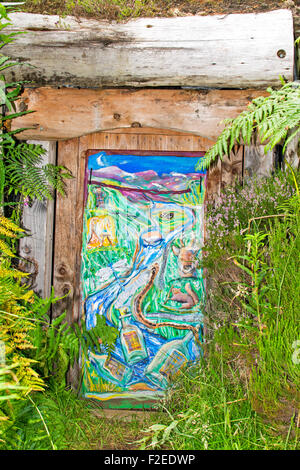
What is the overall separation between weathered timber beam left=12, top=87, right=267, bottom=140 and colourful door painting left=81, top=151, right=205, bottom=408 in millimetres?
307

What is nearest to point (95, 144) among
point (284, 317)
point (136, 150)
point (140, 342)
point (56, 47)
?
point (136, 150)

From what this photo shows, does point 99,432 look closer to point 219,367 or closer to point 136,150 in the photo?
point 219,367

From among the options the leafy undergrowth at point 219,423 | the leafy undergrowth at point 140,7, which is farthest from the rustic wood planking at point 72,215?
the leafy undergrowth at point 219,423

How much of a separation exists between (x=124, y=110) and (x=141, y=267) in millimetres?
1363

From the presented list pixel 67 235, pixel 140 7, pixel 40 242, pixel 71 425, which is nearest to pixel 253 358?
pixel 71 425

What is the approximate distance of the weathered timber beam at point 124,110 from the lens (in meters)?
3.38

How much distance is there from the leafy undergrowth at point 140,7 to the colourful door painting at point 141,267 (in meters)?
1.15

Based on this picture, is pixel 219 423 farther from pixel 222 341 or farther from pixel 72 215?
pixel 72 215

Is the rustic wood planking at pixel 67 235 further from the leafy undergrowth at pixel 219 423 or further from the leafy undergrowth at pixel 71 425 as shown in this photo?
the leafy undergrowth at pixel 219 423

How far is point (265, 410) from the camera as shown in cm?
226

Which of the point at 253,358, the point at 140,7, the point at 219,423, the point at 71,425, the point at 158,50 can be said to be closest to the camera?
the point at 219,423

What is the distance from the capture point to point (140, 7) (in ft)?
11.1

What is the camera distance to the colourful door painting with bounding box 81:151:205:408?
3.60 metres

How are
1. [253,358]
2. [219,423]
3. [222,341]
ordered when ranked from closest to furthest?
1. [219,423]
2. [253,358]
3. [222,341]
